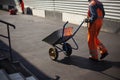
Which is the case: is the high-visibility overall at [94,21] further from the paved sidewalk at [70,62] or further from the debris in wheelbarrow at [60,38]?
the paved sidewalk at [70,62]

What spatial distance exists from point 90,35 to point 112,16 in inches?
183

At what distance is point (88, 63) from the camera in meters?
7.89

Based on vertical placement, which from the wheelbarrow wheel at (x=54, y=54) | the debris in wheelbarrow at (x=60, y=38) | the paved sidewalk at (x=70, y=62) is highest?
the debris in wheelbarrow at (x=60, y=38)

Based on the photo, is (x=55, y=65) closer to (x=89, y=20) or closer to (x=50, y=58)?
(x=50, y=58)

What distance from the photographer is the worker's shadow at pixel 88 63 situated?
7.43 m

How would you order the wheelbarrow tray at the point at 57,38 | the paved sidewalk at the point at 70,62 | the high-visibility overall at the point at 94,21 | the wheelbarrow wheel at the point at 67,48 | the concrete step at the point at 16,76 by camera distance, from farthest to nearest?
1. the wheelbarrow wheel at the point at 67,48
2. the wheelbarrow tray at the point at 57,38
3. the high-visibility overall at the point at 94,21
4. the paved sidewalk at the point at 70,62
5. the concrete step at the point at 16,76

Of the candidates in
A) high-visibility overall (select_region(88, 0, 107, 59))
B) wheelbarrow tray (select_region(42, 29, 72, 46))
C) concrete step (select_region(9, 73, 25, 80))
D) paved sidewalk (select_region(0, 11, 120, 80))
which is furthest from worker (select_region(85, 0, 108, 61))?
concrete step (select_region(9, 73, 25, 80))

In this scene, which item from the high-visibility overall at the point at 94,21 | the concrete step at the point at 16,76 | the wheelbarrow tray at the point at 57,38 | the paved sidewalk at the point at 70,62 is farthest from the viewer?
the wheelbarrow tray at the point at 57,38

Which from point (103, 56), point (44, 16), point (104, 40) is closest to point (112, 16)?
point (104, 40)

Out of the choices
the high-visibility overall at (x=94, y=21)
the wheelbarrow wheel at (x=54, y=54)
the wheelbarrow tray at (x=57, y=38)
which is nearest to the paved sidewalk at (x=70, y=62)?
the wheelbarrow wheel at (x=54, y=54)

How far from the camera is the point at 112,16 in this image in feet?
39.4

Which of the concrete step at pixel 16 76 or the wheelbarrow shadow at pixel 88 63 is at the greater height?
the concrete step at pixel 16 76

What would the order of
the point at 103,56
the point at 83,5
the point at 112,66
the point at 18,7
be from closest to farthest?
the point at 112,66 < the point at 103,56 < the point at 83,5 < the point at 18,7

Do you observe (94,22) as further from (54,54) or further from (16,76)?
(16,76)
